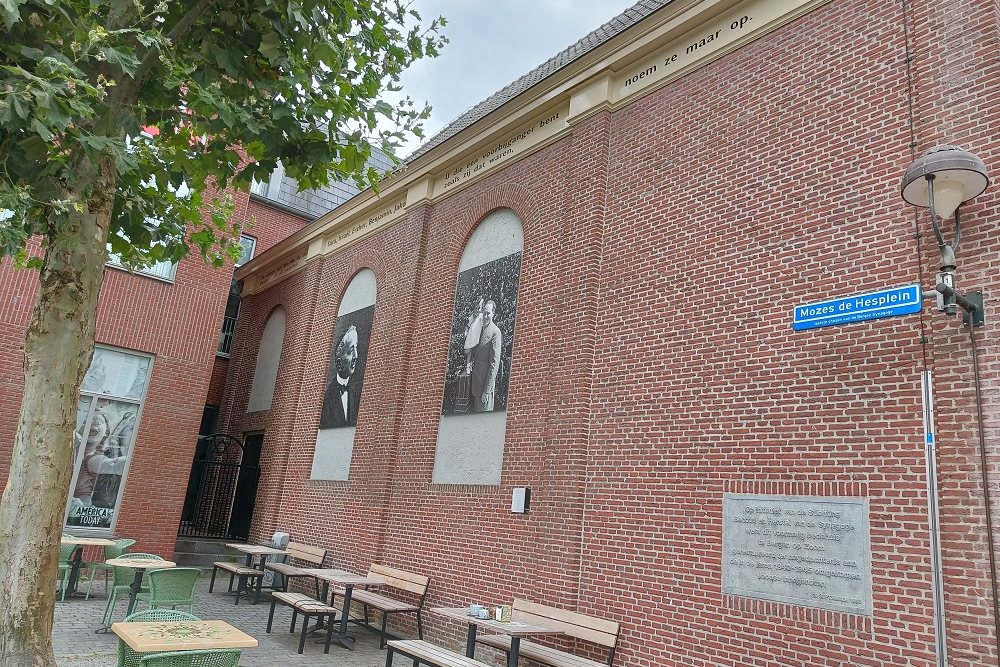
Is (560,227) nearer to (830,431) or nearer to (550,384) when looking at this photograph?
(550,384)

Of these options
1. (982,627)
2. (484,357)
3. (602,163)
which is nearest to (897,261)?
(982,627)

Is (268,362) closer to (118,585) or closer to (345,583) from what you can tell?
(118,585)

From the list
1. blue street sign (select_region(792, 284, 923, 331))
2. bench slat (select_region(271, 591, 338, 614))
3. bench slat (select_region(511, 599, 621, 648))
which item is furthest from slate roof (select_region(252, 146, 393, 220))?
blue street sign (select_region(792, 284, 923, 331))

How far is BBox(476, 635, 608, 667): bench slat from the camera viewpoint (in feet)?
23.6

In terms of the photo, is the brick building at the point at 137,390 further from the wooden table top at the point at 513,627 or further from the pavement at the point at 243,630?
the wooden table top at the point at 513,627

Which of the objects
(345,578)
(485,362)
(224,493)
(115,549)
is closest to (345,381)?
(485,362)

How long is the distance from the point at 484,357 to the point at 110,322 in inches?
302

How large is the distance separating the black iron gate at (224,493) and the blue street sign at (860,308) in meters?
13.4

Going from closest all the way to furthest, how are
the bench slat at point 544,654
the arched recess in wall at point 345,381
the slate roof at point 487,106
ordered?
the bench slat at point 544,654, the slate roof at point 487,106, the arched recess in wall at point 345,381

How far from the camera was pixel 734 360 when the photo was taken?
756cm

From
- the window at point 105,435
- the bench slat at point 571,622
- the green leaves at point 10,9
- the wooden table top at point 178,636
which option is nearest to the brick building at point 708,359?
the bench slat at point 571,622

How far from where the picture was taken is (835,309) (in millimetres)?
6664

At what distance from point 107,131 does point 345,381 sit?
29.7 feet

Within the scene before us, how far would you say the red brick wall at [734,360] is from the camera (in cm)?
605
